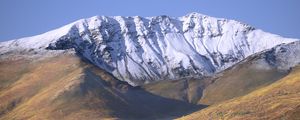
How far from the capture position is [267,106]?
107m

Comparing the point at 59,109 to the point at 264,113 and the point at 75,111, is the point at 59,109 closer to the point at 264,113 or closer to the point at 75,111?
the point at 75,111

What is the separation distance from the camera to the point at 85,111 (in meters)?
196

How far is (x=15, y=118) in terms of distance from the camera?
194500mm

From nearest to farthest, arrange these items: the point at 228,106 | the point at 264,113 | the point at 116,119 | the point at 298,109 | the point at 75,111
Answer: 1. the point at 298,109
2. the point at 264,113
3. the point at 228,106
4. the point at 116,119
5. the point at 75,111

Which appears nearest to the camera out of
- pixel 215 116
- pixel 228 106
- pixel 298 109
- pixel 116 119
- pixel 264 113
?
pixel 298 109

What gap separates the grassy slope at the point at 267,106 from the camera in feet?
323

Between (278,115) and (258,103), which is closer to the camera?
(278,115)

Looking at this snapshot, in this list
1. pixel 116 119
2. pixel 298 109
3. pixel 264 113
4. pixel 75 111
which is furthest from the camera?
pixel 75 111

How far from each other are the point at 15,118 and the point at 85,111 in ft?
76.8

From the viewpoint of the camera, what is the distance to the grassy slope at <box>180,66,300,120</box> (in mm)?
98363

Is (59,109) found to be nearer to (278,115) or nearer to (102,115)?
(102,115)

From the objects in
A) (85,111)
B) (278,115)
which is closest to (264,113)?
(278,115)

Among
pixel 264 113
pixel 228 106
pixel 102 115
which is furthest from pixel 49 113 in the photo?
pixel 264 113

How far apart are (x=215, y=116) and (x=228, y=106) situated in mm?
10371
